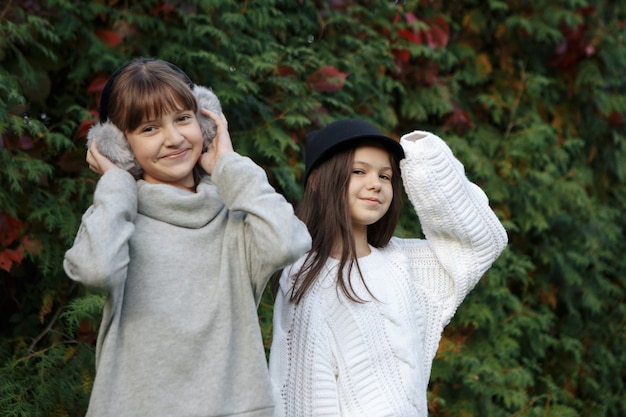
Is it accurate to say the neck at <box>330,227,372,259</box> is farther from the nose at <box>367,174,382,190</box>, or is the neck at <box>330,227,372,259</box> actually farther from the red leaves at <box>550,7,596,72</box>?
the red leaves at <box>550,7,596,72</box>

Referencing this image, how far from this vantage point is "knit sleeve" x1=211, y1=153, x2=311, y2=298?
2209mm

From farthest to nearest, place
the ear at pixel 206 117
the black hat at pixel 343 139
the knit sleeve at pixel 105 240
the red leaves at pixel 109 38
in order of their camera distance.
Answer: the red leaves at pixel 109 38
the black hat at pixel 343 139
the ear at pixel 206 117
the knit sleeve at pixel 105 240

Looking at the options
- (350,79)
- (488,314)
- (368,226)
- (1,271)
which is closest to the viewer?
(368,226)

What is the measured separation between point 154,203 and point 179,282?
8.7 inches

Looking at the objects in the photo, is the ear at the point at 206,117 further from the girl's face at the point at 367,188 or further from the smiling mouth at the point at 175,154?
the girl's face at the point at 367,188

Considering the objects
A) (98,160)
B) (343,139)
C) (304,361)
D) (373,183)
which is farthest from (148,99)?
(304,361)

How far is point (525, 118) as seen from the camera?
5.43 m

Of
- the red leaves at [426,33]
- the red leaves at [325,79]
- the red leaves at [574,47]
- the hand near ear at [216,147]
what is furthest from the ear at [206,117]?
the red leaves at [574,47]

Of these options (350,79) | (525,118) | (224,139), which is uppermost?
(224,139)

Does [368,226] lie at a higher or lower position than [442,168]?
lower

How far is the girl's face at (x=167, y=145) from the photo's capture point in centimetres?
229

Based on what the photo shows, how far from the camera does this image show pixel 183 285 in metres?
2.22

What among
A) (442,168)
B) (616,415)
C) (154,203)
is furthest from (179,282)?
(616,415)

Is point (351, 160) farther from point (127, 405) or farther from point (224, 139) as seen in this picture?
point (127, 405)
